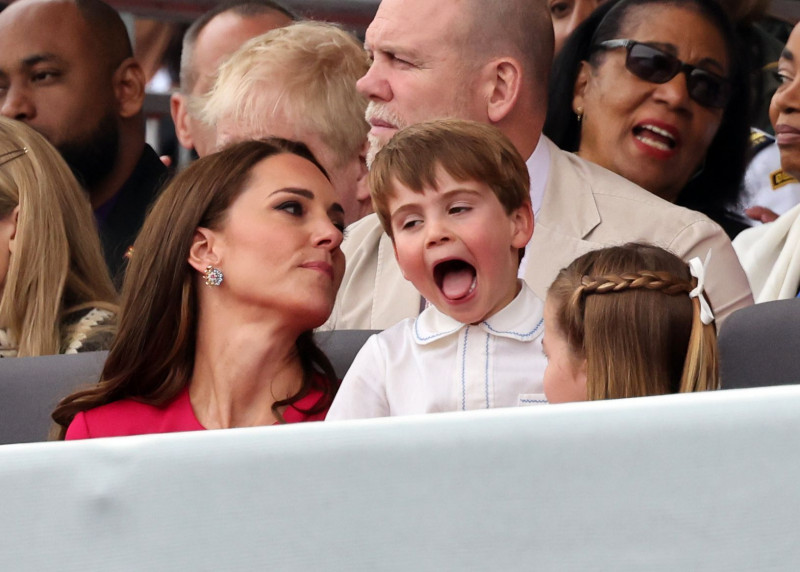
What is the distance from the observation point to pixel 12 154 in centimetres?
204

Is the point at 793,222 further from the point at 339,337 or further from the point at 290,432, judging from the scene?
the point at 290,432

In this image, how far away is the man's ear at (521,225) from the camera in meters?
1.37

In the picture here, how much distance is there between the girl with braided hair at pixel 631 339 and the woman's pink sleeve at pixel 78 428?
23.2 inches

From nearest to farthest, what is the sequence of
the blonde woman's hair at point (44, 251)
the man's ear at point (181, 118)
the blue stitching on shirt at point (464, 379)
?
1. the blue stitching on shirt at point (464, 379)
2. the blonde woman's hair at point (44, 251)
3. the man's ear at point (181, 118)

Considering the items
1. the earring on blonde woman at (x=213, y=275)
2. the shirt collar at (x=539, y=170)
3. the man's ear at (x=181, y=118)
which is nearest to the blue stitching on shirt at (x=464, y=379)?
the earring on blonde woman at (x=213, y=275)

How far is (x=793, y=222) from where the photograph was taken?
2086 mm

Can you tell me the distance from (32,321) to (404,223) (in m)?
0.79

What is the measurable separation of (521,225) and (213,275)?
0.40 metres

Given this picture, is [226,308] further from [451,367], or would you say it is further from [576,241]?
[576,241]

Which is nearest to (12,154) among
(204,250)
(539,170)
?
(204,250)

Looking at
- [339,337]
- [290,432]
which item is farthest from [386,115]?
[290,432]

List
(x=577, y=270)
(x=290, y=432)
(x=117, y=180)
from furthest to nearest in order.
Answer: (x=117, y=180) → (x=577, y=270) → (x=290, y=432)

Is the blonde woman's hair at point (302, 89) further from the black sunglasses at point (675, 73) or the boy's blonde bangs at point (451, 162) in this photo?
the boy's blonde bangs at point (451, 162)

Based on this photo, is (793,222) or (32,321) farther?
(793,222)
